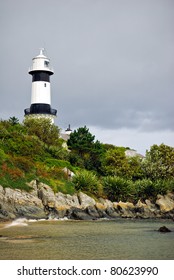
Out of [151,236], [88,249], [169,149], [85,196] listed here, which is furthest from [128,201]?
[88,249]

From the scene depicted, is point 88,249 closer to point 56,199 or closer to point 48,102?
point 56,199

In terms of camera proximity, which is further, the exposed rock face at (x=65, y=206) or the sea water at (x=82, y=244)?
the exposed rock face at (x=65, y=206)

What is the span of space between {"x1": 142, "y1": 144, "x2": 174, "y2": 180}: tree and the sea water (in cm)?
1841

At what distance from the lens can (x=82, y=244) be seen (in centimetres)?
1463

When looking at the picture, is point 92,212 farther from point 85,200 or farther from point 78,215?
point 85,200

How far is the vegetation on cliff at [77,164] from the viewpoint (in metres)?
29.9

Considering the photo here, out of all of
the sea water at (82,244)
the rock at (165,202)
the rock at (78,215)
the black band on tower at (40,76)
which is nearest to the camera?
the sea water at (82,244)

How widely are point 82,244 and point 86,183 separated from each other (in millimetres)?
16686

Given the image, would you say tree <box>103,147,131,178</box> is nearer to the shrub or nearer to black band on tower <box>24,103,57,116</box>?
the shrub

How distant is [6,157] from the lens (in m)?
29.9

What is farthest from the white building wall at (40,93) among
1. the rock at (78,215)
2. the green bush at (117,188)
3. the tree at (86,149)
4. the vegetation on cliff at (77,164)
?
the rock at (78,215)

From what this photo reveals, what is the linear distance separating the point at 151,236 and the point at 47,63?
110 feet

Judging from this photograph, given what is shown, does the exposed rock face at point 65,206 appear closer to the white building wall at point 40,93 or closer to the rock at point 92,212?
the rock at point 92,212

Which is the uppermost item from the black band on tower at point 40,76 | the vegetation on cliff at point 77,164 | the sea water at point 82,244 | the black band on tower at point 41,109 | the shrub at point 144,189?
the black band on tower at point 40,76
